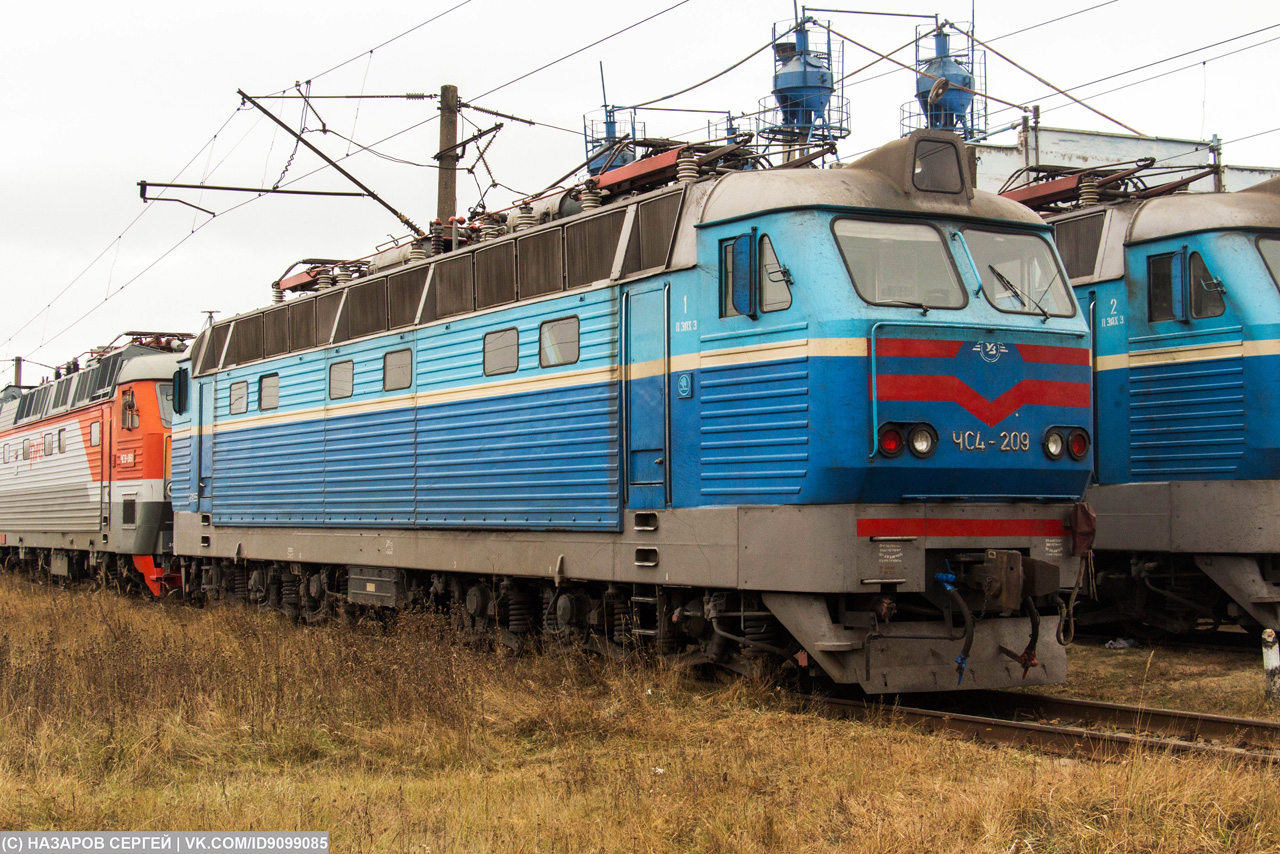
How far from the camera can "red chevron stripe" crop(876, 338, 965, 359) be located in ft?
28.0

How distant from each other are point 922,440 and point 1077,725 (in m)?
2.19

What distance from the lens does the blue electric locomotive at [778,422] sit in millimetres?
8602

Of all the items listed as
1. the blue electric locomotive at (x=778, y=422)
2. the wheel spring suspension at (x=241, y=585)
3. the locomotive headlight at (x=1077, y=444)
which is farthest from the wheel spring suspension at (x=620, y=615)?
the wheel spring suspension at (x=241, y=585)

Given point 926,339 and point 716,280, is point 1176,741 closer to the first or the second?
point 926,339

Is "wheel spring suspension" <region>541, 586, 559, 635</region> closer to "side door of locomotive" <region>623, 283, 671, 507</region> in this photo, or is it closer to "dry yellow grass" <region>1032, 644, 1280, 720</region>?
"side door of locomotive" <region>623, 283, 671, 507</region>

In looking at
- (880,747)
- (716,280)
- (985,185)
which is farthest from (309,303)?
(985,185)

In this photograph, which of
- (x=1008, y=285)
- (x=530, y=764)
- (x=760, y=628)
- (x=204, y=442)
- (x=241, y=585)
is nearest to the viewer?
(x=530, y=764)

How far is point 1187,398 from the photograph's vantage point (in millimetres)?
11562

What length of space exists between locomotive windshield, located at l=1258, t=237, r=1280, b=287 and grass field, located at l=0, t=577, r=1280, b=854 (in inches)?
138

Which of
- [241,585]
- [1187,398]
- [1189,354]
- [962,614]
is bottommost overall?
[241,585]

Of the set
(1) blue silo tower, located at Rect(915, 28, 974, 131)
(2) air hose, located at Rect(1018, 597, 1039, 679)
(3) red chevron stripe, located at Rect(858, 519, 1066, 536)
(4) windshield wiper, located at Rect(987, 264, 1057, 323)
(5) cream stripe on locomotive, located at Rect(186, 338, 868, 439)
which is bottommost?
(2) air hose, located at Rect(1018, 597, 1039, 679)

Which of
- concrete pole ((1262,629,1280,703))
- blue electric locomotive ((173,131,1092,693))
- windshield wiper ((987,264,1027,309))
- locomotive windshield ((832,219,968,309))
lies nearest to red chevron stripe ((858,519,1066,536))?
blue electric locomotive ((173,131,1092,693))

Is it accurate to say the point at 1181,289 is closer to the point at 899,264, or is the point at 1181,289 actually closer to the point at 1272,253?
the point at 1272,253

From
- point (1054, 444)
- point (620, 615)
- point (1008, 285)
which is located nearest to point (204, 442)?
point (620, 615)
